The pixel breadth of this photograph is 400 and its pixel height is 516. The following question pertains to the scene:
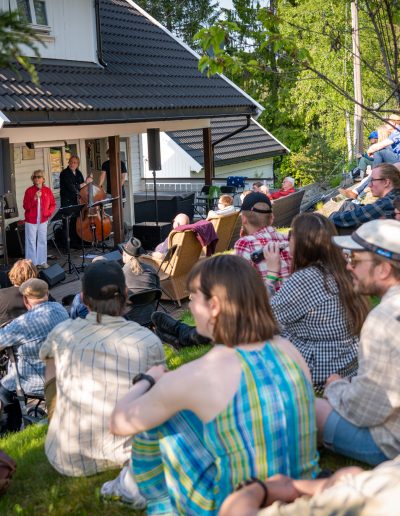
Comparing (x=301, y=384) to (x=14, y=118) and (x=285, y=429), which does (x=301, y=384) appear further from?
(x=14, y=118)

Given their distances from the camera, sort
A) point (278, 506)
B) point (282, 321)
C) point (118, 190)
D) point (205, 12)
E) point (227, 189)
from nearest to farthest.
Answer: point (278, 506)
point (282, 321)
point (118, 190)
point (227, 189)
point (205, 12)

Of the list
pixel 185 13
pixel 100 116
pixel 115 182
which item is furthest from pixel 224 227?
pixel 185 13

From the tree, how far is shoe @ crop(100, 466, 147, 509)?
43.0 m

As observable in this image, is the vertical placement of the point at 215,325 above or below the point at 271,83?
below

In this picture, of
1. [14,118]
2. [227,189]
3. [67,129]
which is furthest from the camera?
[227,189]

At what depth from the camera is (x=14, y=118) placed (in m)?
11.7

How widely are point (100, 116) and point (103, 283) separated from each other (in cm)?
976

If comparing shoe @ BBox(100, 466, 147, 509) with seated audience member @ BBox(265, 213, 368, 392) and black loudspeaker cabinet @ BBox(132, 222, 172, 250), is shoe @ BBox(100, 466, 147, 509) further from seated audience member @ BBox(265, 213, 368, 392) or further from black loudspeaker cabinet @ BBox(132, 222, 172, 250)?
black loudspeaker cabinet @ BBox(132, 222, 172, 250)

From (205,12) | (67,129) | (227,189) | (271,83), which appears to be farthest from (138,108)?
(205,12)

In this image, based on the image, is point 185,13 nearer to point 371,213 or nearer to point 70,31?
point 70,31

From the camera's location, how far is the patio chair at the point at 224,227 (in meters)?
12.7

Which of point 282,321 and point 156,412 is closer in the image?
point 156,412

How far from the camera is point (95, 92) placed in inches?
564

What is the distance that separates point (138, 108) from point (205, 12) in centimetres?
3264
